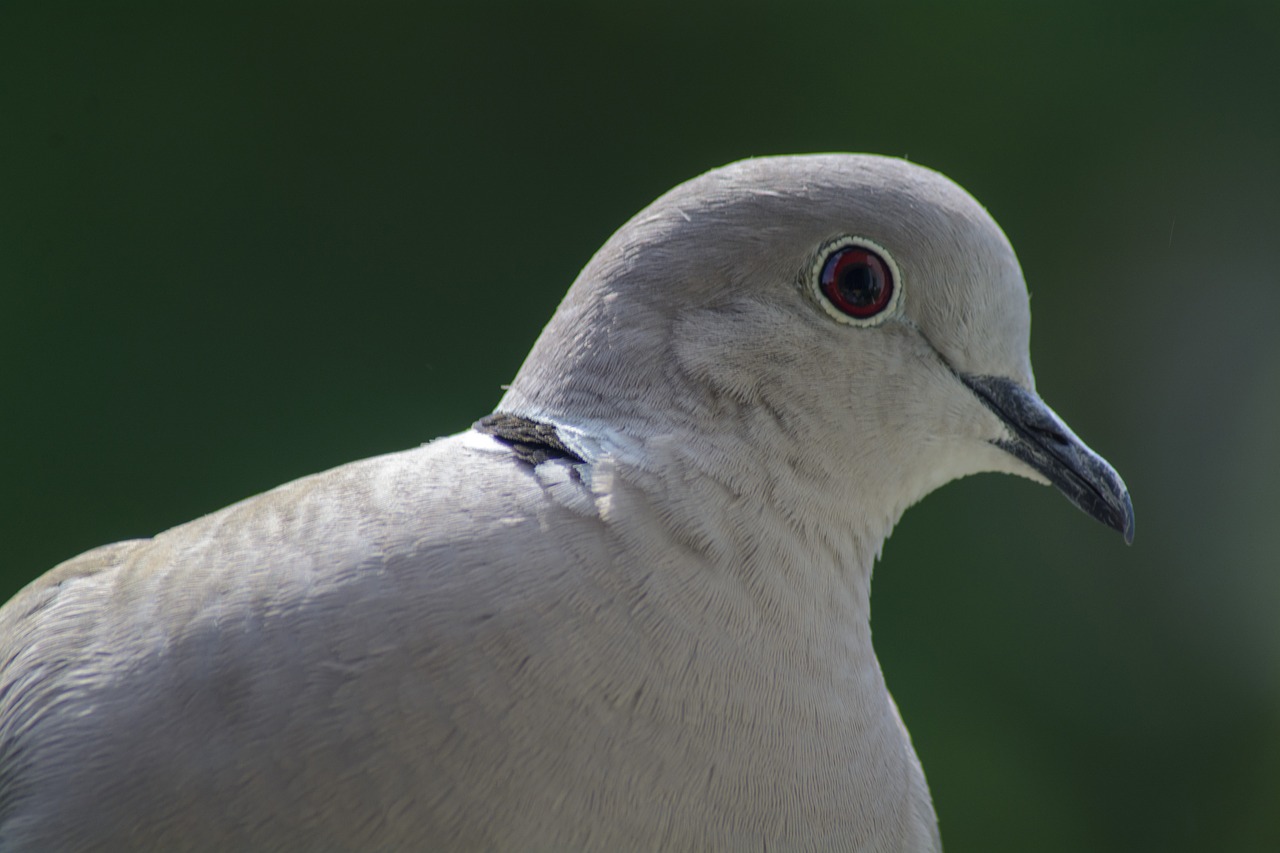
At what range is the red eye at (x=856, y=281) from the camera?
4.84 ft

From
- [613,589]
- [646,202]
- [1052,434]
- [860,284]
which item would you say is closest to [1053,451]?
[1052,434]

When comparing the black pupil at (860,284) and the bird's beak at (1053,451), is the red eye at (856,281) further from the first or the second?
the bird's beak at (1053,451)

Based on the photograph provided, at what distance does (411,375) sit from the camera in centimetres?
396

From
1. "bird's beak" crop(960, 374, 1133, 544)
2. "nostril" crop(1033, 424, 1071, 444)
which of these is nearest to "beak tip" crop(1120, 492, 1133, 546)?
"bird's beak" crop(960, 374, 1133, 544)

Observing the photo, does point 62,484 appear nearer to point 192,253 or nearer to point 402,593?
point 192,253

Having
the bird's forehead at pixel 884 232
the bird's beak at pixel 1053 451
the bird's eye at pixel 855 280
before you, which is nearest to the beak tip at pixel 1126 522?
the bird's beak at pixel 1053 451

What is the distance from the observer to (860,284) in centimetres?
148

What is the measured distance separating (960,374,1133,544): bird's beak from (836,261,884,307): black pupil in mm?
158

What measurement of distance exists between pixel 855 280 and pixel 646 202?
8.71ft

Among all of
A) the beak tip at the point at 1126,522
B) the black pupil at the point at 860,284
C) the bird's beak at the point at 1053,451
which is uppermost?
the black pupil at the point at 860,284

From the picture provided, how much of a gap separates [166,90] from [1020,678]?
333 centimetres

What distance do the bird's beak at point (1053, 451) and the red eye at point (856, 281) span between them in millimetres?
152

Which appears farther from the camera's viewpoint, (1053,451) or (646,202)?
(646,202)

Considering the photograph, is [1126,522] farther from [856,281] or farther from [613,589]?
[613,589]
